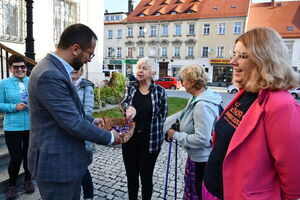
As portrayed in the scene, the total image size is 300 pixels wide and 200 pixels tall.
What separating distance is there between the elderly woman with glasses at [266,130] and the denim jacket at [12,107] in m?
2.81

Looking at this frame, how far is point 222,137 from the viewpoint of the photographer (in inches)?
61.7

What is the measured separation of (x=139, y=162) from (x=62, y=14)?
8.02 metres

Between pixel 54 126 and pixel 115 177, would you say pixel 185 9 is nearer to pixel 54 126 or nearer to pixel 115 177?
pixel 115 177

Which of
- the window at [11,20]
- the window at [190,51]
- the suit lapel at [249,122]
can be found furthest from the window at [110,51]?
the suit lapel at [249,122]

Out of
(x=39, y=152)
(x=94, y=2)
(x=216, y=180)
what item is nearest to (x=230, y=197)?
(x=216, y=180)

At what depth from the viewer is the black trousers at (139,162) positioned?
A: 2797 mm

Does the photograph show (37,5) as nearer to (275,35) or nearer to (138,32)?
(275,35)

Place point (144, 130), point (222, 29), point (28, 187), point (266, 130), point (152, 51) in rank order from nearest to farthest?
point (266, 130) → point (144, 130) → point (28, 187) → point (222, 29) → point (152, 51)

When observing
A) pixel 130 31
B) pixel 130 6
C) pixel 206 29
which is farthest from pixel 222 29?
pixel 130 6

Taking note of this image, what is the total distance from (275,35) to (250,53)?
0.18m

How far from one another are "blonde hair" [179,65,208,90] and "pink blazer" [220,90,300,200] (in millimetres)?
1213

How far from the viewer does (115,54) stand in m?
37.6

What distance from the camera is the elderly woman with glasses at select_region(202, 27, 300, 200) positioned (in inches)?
45.6

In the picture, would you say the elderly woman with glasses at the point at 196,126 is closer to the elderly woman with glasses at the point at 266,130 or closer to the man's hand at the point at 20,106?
the elderly woman with glasses at the point at 266,130
